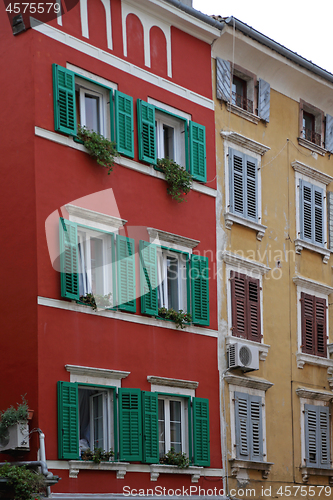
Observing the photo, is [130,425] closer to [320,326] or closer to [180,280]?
[180,280]

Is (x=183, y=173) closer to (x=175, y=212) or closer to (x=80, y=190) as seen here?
(x=175, y=212)

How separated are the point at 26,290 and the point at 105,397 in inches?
107

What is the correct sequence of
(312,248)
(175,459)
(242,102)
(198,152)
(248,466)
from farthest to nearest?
(312,248) → (242,102) → (198,152) → (248,466) → (175,459)

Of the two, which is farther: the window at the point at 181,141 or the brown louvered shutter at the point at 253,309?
the brown louvered shutter at the point at 253,309

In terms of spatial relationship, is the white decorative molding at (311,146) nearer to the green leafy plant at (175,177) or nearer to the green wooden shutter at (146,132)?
the green leafy plant at (175,177)

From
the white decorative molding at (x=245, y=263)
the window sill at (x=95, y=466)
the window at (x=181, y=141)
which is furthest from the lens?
the white decorative molding at (x=245, y=263)

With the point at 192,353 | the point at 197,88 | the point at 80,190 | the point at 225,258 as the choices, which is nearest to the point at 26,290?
the point at 80,190

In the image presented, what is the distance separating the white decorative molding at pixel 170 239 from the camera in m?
19.1

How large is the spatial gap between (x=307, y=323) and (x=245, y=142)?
4974 millimetres

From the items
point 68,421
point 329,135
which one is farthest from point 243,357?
point 329,135

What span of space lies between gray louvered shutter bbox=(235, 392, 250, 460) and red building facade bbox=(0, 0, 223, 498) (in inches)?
26.0

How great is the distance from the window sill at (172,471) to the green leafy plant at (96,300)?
3387mm

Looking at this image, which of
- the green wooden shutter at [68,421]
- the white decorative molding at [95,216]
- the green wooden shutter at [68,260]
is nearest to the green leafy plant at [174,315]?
the white decorative molding at [95,216]

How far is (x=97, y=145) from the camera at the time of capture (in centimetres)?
1798
